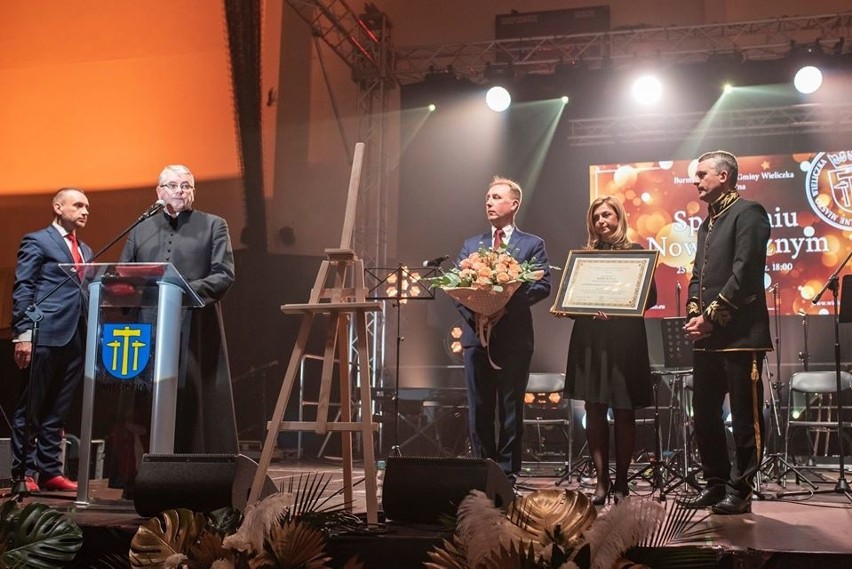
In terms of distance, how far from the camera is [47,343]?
16.4ft

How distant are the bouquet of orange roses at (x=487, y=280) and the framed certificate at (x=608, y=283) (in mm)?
189

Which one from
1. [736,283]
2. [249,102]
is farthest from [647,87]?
[736,283]

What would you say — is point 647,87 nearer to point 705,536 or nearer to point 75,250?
point 75,250

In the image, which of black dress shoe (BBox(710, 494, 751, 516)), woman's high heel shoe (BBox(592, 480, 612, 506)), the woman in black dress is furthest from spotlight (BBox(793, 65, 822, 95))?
woman's high heel shoe (BBox(592, 480, 612, 506))

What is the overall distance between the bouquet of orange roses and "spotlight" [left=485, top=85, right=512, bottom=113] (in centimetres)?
602

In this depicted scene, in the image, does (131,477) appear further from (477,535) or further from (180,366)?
(477,535)

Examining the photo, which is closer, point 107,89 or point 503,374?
point 503,374

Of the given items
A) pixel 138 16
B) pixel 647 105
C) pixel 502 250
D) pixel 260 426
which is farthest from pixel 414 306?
pixel 502 250

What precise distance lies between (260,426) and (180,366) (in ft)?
16.3

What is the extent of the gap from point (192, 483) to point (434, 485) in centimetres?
91

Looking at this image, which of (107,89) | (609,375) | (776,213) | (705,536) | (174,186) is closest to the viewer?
(705,536)

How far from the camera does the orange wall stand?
28.9 feet

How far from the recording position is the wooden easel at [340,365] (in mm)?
3082

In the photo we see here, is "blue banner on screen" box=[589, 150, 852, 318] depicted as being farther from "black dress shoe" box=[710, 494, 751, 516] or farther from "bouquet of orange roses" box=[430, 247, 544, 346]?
"black dress shoe" box=[710, 494, 751, 516]
